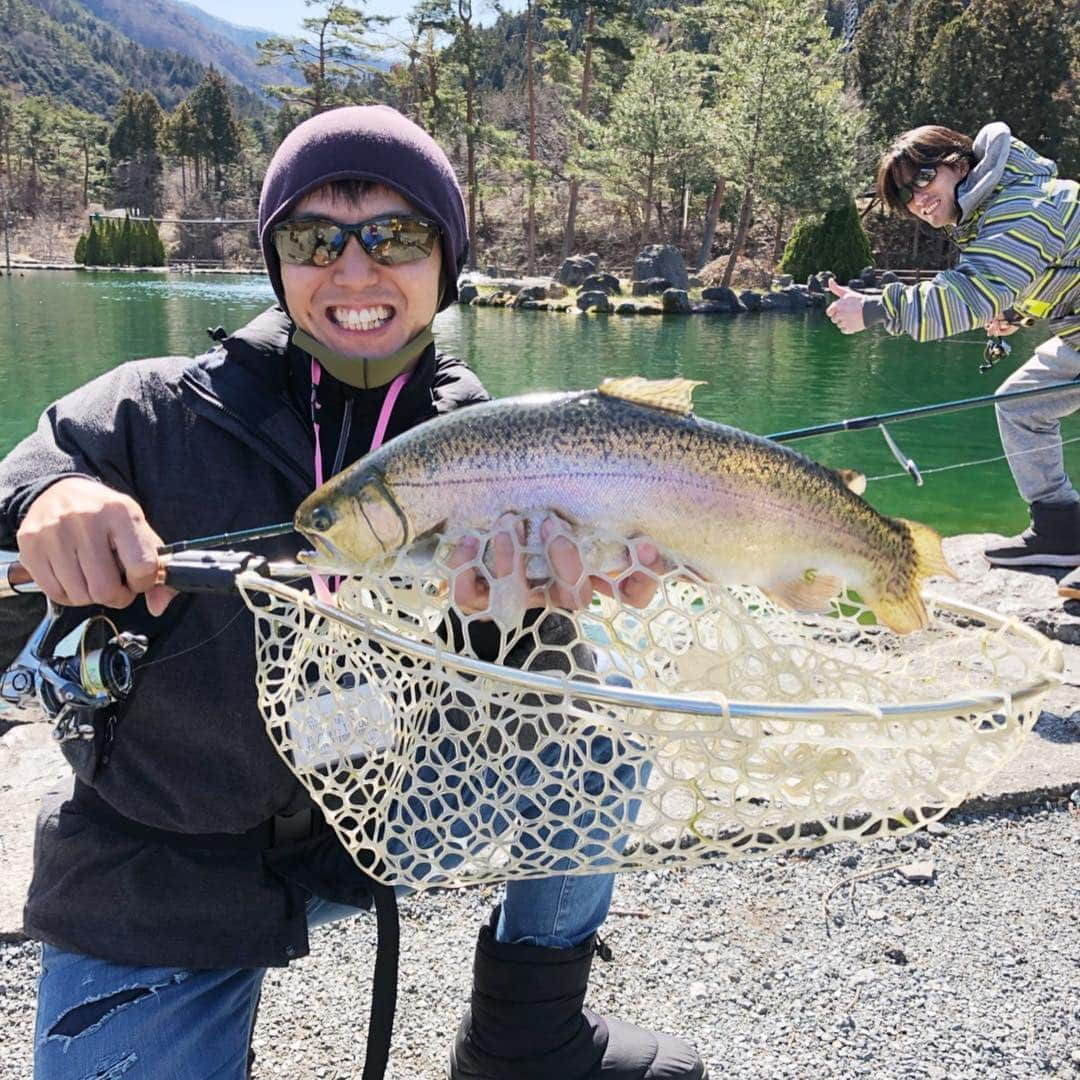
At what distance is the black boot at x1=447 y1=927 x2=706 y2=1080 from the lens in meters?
2.01

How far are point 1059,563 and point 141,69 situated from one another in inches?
9215

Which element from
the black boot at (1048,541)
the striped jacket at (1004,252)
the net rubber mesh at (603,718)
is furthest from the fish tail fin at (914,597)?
the black boot at (1048,541)

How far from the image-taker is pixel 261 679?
1674 millimetres

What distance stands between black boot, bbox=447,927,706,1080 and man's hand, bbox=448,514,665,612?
31.9 inches

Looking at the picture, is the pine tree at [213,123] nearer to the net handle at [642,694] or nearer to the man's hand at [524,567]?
the man's hand at [524,567]

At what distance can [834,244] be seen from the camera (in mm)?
42125

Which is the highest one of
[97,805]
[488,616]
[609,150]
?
[609,150]

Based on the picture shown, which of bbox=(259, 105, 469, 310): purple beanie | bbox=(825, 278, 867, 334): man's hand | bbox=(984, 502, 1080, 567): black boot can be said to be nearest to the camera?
bbox=(259, 105, 469, 310): purple beanie

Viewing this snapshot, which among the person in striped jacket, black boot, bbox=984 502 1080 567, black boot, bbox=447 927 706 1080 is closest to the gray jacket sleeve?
black boot, bbox=447 927 706 1080

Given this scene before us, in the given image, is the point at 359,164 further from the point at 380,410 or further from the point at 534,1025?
the point at 534,1025

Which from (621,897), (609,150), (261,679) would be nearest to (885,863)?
(621,897)

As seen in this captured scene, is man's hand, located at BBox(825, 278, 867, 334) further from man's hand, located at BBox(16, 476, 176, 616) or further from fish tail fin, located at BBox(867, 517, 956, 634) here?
man's hand, located at BBox(16, 476, 176, 616)

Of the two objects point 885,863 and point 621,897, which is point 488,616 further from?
point 885,863

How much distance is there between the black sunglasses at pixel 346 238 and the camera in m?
2.06
